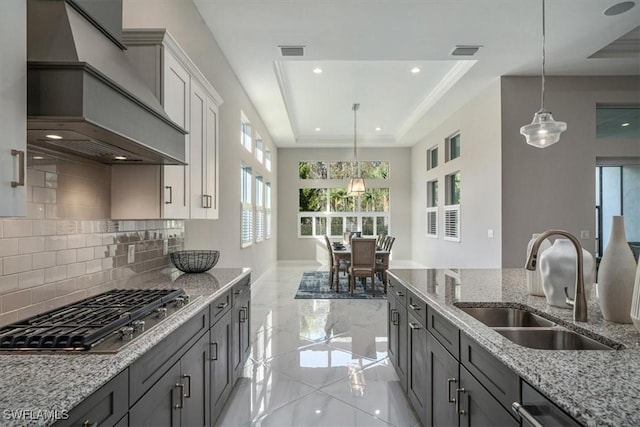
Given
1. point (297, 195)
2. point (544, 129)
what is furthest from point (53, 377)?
point (297, 195)

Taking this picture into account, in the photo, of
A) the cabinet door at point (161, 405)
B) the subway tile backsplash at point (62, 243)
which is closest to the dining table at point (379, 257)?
the subway tile backsplash at point (62, 243)

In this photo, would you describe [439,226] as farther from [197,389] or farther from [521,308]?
[197,389]

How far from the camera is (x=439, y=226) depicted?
784 cm

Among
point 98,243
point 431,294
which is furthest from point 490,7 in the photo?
point 98,243

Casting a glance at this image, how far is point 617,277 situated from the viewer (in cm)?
136

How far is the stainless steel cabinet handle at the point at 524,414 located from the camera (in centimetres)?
93

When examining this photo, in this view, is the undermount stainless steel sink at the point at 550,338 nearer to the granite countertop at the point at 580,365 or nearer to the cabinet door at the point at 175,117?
the granite countertop at the point at 580,365

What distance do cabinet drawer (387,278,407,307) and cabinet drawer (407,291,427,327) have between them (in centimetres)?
10

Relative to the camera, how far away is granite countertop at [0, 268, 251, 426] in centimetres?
76

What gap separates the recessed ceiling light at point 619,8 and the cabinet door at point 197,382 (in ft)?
15.8

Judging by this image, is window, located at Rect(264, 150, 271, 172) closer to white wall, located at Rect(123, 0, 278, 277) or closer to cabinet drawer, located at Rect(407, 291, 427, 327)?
white wall, located at Rect(123, 0, 278, 277)

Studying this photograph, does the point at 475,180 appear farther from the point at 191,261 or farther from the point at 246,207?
the point at 191,261

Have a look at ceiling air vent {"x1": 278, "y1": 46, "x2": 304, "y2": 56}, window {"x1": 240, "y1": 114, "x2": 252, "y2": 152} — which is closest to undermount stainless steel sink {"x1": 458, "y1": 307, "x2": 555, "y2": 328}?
ceiling air vent {"x1": 278, "y1": 46, "x2": 304, "y2": 56}

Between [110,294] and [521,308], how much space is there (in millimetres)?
2217
